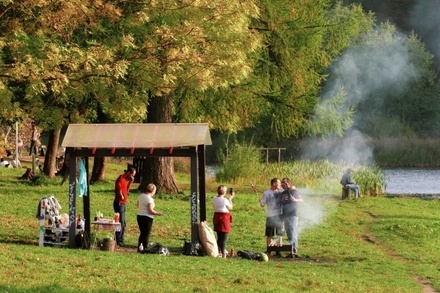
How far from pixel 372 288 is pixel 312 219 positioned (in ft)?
43.6

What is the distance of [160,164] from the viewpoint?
125 feet

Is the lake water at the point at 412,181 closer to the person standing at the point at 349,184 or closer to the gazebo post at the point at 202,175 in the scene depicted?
the person standing at the point at 349,184

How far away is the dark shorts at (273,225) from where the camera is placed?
79.3ft

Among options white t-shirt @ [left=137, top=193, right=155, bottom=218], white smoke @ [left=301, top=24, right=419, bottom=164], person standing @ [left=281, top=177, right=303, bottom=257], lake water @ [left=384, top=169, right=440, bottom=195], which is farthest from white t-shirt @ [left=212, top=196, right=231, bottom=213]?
white smoke @ [left=301, top=24, right=419, bottom=164]

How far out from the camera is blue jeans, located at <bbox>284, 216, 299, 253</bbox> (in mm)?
23656

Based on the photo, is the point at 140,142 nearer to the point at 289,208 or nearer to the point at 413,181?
the point at 289,208

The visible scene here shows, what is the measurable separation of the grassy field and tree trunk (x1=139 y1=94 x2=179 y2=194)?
121 cm

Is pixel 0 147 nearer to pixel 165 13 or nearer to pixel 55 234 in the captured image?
pixel 55 234

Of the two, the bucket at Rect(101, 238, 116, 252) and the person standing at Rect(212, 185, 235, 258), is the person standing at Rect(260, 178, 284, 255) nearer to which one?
the person standing at Rect(212, 185, 235, 258)

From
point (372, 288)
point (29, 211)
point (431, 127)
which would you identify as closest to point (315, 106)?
point (29, 211)

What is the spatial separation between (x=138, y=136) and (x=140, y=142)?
0.23 meters

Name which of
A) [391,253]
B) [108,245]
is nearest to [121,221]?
[108,245]

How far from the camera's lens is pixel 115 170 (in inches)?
2079

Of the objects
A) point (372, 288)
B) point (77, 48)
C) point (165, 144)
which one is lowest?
point (372, 288)
